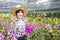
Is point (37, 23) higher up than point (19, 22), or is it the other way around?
point (19, 22)

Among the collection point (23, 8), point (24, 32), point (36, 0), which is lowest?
point (36, 0)

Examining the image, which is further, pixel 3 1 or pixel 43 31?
pixel 3 1

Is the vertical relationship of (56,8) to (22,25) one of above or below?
below

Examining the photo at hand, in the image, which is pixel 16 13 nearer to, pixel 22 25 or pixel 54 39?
pixel 22 25

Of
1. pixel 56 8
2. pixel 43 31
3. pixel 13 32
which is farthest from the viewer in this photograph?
pixel 56 8

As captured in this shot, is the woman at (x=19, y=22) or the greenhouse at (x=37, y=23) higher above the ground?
the woman at (x=19, y=22)

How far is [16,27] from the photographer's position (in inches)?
233

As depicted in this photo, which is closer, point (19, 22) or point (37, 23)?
point (19, 22)

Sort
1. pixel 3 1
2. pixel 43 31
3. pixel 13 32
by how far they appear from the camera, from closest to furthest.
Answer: pixel 13 32 < pixel 43 31 < pixel 3 1

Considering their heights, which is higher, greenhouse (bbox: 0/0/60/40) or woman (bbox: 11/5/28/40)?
woman (bbox: 11/5/28/40)

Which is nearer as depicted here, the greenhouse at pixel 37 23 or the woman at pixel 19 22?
the woman at pixel 19 22

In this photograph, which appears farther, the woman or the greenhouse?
the greenhouse

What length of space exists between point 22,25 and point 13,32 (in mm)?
220

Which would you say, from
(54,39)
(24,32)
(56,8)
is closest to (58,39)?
(54,39)
